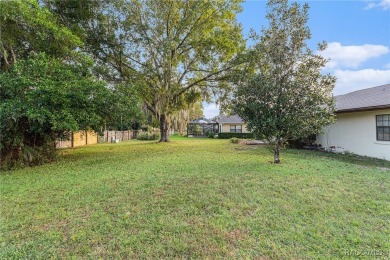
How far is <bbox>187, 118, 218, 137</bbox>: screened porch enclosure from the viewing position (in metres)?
33.9

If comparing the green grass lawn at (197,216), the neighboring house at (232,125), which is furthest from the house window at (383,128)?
the neighboring house at (232,125)

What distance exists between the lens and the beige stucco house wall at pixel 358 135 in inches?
397

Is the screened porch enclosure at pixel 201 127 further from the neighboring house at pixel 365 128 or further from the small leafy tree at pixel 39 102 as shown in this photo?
the small leafy tree at pixel 39 102

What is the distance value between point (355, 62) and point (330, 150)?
5.26 meters

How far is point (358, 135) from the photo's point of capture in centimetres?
1132

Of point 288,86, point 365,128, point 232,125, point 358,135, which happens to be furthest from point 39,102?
point 232,125

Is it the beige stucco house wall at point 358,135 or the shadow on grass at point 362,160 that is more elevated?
the beige stucco house wall at point 358,135

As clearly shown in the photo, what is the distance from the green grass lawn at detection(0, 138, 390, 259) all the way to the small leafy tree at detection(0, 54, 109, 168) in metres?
1.81

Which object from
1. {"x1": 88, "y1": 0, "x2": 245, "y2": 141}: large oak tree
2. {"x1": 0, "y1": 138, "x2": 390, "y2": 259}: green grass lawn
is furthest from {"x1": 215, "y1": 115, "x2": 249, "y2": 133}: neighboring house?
{"x1": 0, "y1": 138, "x2": 390, "y2": 259}: green grass lawn

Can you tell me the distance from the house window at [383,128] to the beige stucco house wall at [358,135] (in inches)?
6.0

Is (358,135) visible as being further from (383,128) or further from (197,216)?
(197,216)

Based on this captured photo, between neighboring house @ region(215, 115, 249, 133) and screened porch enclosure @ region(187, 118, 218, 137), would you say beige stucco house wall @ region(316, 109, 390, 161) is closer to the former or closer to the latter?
neighboring house @ region(215, 115, 249, 133)

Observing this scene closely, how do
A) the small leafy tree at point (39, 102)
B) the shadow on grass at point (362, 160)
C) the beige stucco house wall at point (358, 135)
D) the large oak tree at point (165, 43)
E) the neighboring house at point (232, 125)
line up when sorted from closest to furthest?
the small leafy tree at point (39, 102) → the shadow on grass at point (362, 160) → the beige stucco house wall at point (358, 135) → the large oak tree at point (165, 43) → the neighboring house at point (232, 125)

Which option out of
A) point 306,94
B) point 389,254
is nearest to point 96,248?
point 389,254
